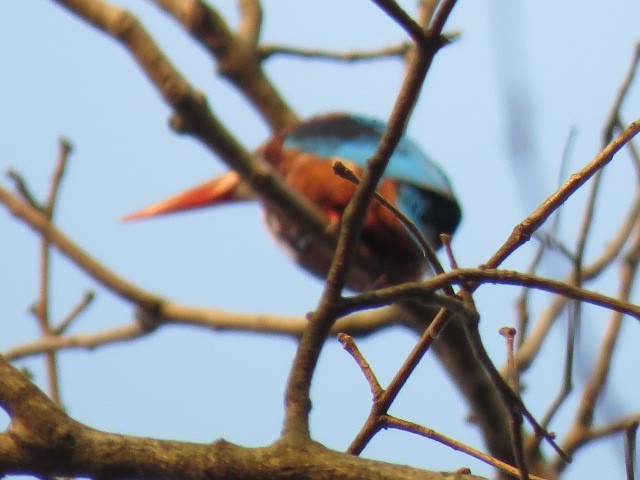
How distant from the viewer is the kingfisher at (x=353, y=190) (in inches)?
95.4

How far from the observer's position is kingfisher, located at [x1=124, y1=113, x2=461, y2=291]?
2.42 metres

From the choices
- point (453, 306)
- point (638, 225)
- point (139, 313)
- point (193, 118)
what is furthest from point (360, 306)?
point (638, 225)

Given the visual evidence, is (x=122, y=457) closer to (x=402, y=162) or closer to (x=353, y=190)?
(x=353, y=190)

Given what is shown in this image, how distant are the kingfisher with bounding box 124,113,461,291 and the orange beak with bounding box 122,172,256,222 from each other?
256 millimetres

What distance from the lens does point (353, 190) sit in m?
2.41

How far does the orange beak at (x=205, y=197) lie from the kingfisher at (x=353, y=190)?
256 mm

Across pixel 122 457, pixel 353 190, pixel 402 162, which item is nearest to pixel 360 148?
pixel 402 162

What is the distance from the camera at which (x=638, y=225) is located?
7.67 ft

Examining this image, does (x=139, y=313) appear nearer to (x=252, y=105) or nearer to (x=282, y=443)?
(x=252, y=105)

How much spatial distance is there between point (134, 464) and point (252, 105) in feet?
6.84

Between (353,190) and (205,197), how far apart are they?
86cm

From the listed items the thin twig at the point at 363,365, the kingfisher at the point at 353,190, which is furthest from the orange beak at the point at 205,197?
the thin twig at the point at 363,365

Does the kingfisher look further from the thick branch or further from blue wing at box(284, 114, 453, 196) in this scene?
the thick branch

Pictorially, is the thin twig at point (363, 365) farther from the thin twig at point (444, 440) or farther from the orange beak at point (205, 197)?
the orange beak at point (205, 197)
